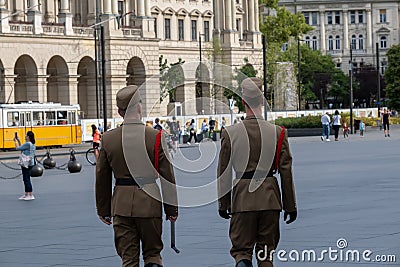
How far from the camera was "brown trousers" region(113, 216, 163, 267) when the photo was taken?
34.1 feet

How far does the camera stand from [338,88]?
5561 inches

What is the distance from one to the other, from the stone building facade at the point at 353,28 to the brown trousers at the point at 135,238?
161140 millimetres


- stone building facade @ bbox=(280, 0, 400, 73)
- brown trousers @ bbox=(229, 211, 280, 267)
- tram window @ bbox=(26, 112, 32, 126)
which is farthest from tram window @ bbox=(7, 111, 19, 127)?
stone building facade @ bbox=(280, 0, 400, 73)

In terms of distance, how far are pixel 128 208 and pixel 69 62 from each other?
235ft

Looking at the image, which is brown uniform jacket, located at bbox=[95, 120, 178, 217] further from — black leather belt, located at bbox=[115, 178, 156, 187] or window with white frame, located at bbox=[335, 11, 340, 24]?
window with white frame, located at bbox=[335, 11, 340, 24]

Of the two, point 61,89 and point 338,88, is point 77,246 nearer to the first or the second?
point 61,89

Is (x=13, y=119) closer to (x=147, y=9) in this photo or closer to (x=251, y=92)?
(x=147, y=9)

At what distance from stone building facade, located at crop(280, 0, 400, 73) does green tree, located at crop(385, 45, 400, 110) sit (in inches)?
3112

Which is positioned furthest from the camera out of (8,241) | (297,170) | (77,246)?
(297,170)

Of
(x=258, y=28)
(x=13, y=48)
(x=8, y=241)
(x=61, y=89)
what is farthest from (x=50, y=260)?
(x=258, y=28)

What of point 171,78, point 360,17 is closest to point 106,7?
point 171,78

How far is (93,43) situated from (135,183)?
243 feet

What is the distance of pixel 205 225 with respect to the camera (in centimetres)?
1884

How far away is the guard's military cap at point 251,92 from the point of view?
1058 cm
